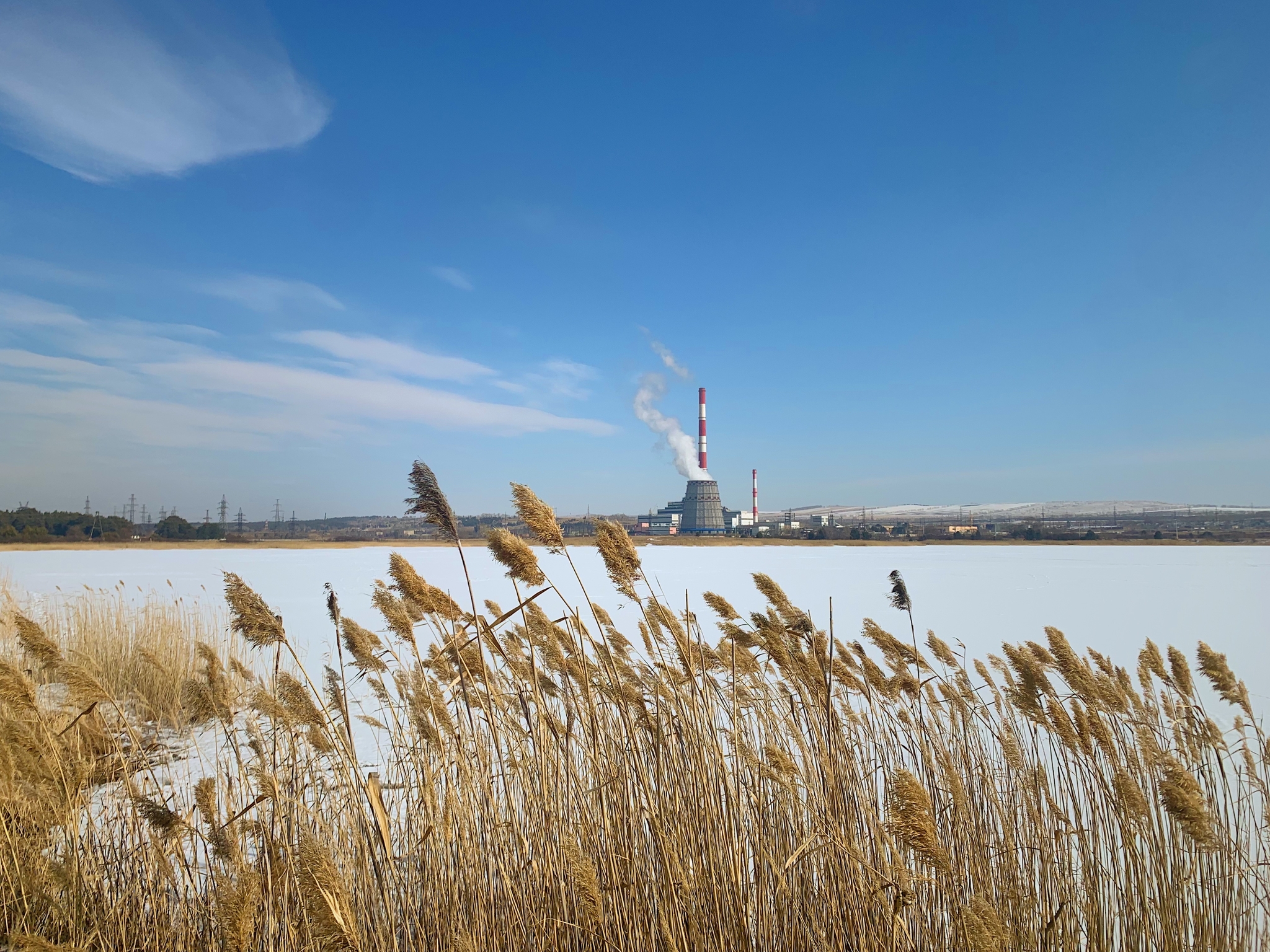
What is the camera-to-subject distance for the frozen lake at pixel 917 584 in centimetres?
1402

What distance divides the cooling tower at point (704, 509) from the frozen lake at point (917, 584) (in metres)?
38.7

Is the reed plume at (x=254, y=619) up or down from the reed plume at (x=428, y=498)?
down

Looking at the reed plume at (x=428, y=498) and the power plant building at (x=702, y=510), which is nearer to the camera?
the reed plume at (x=428, y=498)

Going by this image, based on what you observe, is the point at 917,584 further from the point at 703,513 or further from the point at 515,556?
the point at 703,513

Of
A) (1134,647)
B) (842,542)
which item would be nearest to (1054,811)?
(1134,647)

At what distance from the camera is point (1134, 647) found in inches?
486

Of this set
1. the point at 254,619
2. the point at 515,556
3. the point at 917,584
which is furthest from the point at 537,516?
the point at 917,584

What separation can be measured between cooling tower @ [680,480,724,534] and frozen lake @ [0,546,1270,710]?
38.7 m

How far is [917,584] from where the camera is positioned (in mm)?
24156

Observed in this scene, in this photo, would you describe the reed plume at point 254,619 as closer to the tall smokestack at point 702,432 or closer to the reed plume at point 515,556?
the reed plume at point 515,556

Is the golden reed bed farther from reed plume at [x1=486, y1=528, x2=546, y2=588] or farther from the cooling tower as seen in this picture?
the cooling tower

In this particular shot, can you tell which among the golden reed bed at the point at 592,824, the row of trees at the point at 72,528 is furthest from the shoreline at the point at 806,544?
the golden reed bed at the point at 592,824

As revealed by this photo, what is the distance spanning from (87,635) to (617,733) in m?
8.49

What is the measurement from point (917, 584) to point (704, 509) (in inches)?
2455
